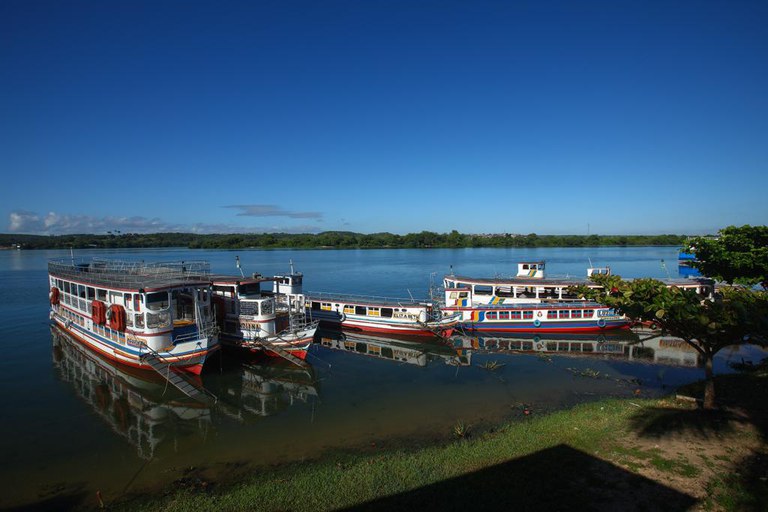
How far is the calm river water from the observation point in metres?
15.5

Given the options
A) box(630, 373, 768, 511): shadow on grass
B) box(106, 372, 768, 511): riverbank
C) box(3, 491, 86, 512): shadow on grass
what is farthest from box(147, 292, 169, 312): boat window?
box(630, 373, 768, 511): shadow on grass

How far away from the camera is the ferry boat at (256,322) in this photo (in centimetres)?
2739

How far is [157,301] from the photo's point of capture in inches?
938

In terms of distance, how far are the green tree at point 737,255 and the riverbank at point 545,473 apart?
15475mm

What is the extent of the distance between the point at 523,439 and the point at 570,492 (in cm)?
387

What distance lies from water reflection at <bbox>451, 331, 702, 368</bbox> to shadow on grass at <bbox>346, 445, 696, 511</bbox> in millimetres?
17979

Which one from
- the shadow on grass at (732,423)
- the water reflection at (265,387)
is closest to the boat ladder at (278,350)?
the water reflection at (265,387)

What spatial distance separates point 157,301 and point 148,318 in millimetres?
1090

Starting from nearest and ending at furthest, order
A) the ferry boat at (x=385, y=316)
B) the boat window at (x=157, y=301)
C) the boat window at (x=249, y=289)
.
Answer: the boat window at (x=157, y=301)
the boat window at (x=249, y=289)
the ferry boat at (x=385, y=316)

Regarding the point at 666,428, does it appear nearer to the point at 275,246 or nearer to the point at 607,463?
the point at 607,463

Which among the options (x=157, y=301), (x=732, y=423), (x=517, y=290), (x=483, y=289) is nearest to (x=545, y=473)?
(x=732, y=423)

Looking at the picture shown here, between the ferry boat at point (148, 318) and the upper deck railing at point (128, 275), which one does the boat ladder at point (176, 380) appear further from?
the upper deck railing at point (128, 275)

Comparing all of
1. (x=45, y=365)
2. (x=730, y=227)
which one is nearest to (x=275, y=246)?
(x=45, y=365)

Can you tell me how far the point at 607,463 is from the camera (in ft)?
41.8
